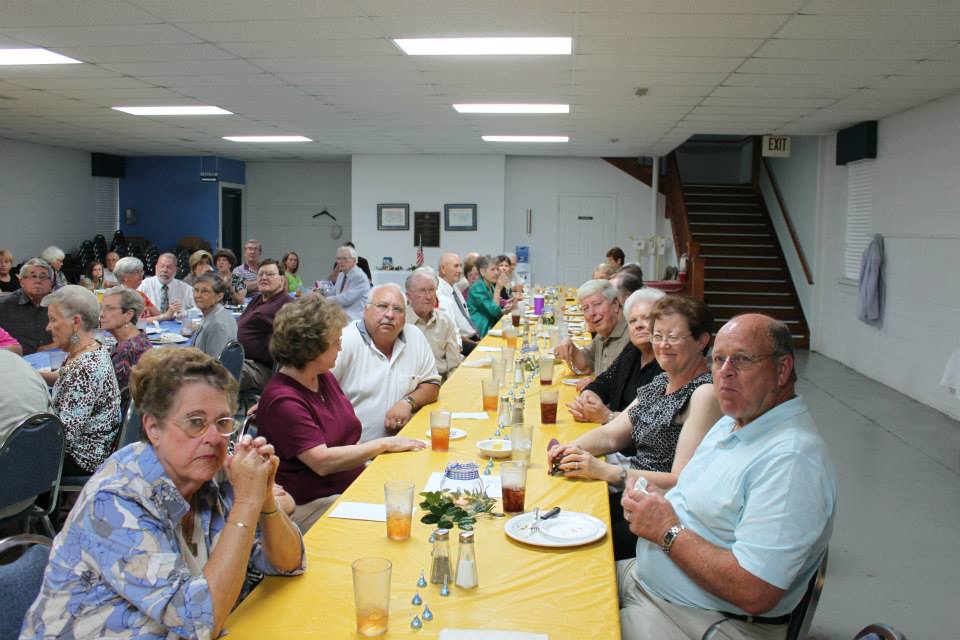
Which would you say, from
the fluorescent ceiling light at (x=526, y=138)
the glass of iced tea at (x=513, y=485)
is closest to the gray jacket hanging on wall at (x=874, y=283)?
the fluorescent ceiling light at (x=526, y=138)

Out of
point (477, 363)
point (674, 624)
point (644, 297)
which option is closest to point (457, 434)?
point (644, 297)

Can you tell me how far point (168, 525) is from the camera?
1623 millimetres

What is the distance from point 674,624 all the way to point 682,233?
11527mm

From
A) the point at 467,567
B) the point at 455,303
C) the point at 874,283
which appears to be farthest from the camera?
the point at 874,283

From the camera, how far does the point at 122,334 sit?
14.8 ft

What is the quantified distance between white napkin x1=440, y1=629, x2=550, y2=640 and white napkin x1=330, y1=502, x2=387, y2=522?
738 mm

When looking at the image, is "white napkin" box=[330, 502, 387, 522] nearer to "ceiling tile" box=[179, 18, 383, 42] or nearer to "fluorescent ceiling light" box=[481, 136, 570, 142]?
"ceiling tile" box=[179, 18, 383, 42]

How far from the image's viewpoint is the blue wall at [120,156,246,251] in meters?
15.7

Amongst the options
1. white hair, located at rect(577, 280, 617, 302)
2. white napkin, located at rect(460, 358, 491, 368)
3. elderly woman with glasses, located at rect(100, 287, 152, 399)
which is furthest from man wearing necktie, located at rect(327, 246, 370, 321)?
white hair, located at rect(577, 280, 617, 302)

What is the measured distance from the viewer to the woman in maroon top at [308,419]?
2883 mm

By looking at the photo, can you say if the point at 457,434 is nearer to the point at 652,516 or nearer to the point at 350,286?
the point at 652,516

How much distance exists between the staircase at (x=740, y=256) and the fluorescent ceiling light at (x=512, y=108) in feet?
13.8

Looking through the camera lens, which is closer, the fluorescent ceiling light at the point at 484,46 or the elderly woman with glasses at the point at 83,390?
the elderly woman with glasses at the point at 83,390

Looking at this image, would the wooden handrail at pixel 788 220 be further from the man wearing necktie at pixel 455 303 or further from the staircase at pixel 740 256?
the man wearing necktie at pixel 455 303
